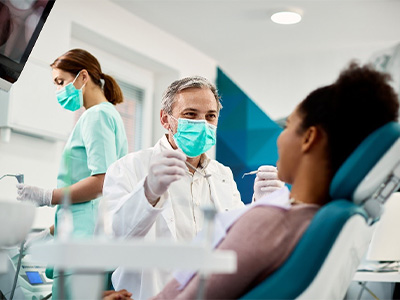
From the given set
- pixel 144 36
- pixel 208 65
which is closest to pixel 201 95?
pixel 144 36

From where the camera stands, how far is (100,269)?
82 cm

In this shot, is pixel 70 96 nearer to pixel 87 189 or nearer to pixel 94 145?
pixel 94 145

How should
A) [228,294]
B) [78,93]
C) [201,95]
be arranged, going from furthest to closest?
[78,93] < [201,95] < [228,294]

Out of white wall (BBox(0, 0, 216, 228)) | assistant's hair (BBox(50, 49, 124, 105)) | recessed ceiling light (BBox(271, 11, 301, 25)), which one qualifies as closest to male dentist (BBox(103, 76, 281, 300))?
assistant's hair (BBox(50, 49, 124, 105))

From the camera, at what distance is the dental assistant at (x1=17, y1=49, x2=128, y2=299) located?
2.16 metres

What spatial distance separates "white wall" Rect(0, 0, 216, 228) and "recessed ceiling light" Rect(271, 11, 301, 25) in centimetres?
91

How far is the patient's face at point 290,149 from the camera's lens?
1181 millimetres

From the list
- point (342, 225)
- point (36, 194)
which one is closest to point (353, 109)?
point (342, 225)

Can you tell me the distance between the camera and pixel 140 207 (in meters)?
1.49

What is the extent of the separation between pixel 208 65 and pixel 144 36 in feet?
3.12

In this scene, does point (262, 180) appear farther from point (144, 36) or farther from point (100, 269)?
point (144, 36)

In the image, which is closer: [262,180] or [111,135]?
[262,180]

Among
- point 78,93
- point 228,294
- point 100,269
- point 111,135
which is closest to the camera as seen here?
point 100,269

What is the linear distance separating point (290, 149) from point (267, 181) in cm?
65
